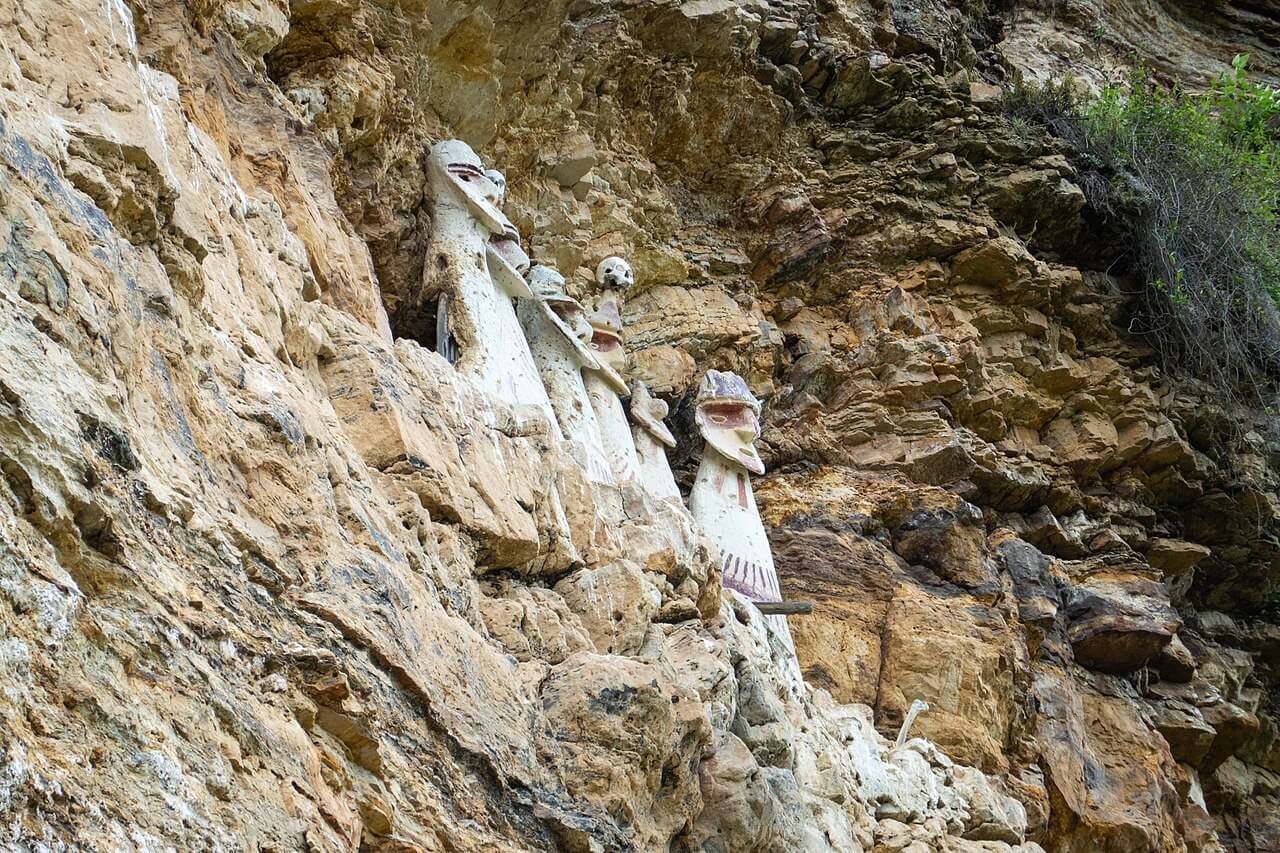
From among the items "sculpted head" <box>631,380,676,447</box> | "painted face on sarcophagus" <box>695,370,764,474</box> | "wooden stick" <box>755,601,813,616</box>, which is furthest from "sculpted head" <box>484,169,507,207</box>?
"wooden stick" <box>755,601,813,616</box>

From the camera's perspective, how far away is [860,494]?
688 cm

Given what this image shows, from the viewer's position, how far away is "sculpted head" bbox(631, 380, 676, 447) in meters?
6.00

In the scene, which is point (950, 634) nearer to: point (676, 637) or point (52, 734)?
point (676, 637)

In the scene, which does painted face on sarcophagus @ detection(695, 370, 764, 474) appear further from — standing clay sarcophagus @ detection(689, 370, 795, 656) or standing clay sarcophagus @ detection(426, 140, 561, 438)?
standing clay sarcophagus @ detection(426, 140, 561, 438)

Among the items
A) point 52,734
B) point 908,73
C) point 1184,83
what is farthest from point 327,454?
point 1184,83

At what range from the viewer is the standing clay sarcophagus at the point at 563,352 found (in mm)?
5242

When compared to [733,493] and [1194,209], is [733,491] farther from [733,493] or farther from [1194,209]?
[1194,209]

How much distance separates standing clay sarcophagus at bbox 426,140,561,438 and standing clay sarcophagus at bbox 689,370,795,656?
3.63ft

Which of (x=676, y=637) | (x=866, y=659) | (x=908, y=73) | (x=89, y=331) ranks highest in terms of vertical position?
(x=89, y=331)

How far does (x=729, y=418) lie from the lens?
6211mm

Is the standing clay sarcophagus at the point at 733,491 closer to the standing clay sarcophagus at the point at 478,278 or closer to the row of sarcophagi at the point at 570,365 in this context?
the row of sarcophagi at the point at 570,365

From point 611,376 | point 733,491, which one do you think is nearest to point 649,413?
point 611,376

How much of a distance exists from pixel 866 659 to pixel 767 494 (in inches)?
41.7

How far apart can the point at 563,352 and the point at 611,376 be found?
1.01 ft
